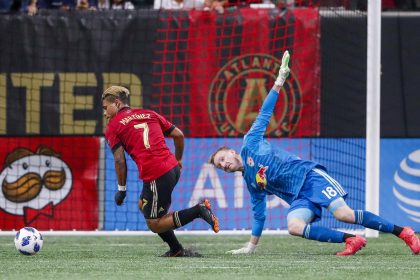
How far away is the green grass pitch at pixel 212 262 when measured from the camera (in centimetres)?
870

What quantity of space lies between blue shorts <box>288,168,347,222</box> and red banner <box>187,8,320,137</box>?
205 inches

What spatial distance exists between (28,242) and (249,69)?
5932mm

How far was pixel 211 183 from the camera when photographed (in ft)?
51.6

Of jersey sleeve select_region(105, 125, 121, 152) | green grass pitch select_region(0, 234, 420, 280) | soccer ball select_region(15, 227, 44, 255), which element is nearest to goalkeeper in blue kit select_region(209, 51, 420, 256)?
green grass pitch select_region(0, 234, 420, 280)

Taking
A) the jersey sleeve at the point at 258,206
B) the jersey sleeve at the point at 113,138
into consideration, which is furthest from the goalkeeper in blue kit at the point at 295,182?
the jersey sleeve at the point at 113,138

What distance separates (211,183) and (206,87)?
4.64ft

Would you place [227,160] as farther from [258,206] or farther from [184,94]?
[184,94]

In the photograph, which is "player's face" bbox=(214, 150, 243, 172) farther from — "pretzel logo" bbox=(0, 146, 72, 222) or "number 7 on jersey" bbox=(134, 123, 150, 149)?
"pretzel logo" bbox=(0, 146, 72, 222)

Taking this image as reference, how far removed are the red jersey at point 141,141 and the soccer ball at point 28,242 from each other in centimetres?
118

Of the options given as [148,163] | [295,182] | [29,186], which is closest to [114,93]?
[148,163]

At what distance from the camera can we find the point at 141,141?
10.9m

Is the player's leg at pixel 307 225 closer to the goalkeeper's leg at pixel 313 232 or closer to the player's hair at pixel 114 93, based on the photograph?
the goalkeeper's leg at pixel 313 232

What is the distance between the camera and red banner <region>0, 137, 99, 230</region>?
15781 millimetres

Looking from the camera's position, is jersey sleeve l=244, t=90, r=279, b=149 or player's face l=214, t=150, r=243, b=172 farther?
jersey sleeve l=244, t=90, r=279, b=149
